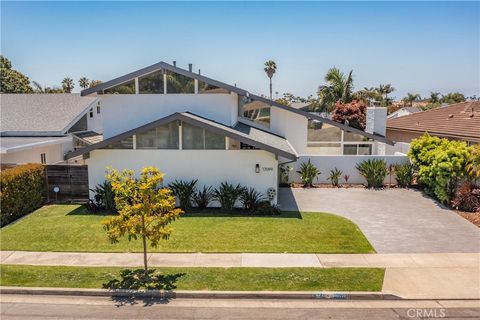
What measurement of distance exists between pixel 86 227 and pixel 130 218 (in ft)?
18.1

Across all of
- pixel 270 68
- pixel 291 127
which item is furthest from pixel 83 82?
pixel 291 127

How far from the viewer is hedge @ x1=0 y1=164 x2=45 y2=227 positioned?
15.2m

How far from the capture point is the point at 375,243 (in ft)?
43.4

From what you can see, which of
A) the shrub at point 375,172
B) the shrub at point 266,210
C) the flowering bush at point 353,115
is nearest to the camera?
the shrub at point 266,210

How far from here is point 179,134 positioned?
55.0 feet

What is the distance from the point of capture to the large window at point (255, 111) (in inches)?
924

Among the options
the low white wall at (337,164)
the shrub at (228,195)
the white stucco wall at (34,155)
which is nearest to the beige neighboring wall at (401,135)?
the low white wall at (337,164)

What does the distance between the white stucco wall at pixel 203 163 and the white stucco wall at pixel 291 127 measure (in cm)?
702

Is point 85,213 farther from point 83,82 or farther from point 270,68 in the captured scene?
point 83,82

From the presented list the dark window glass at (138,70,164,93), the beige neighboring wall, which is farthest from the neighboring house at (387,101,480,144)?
the dark window glass at (138,70,164,93)

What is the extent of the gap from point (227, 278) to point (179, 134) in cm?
795

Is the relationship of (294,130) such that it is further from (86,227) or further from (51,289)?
(51,289)

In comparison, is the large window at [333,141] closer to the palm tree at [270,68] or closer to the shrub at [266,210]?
the shrub at [266,210]

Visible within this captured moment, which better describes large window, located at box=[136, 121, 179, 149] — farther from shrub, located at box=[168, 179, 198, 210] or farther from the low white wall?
the low white wall
